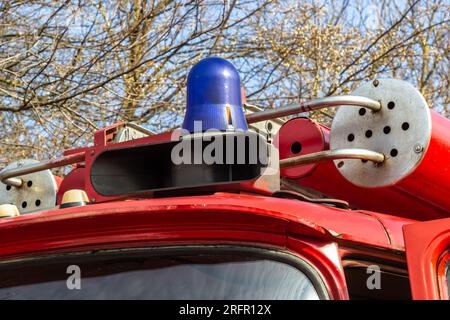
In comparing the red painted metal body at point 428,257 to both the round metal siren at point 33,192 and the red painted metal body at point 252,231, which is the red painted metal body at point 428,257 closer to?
the red painted metal body at point 252,231

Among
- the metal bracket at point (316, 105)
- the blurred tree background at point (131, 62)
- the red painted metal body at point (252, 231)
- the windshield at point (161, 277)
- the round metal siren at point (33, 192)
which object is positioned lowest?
the windshield at point (161, 277)

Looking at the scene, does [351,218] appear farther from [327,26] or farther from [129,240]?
[327,26]

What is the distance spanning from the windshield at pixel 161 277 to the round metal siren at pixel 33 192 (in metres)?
1.40

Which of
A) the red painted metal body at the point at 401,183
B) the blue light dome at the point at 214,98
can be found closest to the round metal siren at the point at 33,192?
the blue light dome at the point at 214,98

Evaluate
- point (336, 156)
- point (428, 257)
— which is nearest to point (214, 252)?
point (428, 257)

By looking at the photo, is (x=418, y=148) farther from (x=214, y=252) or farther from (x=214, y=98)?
(x=214, y=252)

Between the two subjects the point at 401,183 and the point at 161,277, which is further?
the point at 401,183

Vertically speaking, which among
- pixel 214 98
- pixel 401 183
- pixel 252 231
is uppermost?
pixel 214 98

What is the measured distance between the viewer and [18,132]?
9539mm

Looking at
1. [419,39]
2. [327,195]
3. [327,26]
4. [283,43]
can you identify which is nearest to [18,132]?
[283,43]

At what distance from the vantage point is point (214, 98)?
11.2ft

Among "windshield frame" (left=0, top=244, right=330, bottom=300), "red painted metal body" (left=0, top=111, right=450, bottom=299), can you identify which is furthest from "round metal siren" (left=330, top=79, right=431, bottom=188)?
"windshield frame" (left=0, top=244, right=330, bottom=300)

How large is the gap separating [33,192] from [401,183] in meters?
1.72

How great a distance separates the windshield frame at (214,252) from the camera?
2.41 metres
